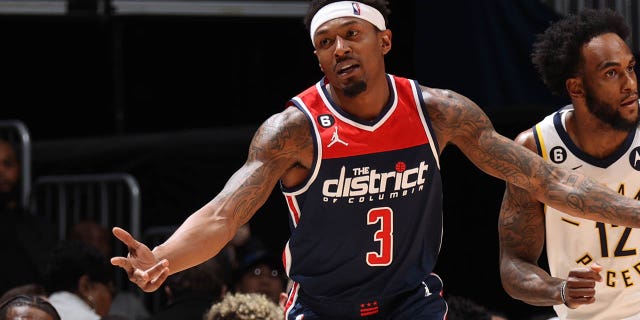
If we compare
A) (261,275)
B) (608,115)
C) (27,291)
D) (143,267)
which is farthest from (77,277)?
(608,115)

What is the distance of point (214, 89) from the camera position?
10.5 m

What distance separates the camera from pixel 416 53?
8.54 m

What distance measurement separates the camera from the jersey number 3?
5355mm

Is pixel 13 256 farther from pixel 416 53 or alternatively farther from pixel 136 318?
pixel 416 53

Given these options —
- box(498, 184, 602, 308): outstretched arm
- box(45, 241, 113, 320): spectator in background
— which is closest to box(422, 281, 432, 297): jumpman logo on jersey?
box(498, 184, 602, 308): outstretched arm

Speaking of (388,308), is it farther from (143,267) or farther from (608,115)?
(608,115)

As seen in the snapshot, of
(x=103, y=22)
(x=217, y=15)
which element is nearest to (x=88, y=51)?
(x=103, y=22)

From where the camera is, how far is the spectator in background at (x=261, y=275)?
8.47 meters

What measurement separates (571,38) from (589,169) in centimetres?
64

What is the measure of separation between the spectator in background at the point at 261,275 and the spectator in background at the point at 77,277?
1262 mm

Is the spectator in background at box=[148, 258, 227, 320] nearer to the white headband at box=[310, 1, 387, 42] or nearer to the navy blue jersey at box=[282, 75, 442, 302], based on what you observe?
the navy blue jersey at box=[282, 75, 442, 302]

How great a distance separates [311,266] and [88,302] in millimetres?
2368

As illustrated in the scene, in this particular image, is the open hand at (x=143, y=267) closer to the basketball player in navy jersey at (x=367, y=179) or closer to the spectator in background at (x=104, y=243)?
the basketball player in navy jersey at (x=367, y=179)

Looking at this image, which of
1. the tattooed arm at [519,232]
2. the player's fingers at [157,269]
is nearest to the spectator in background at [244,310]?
the tattooed arm at [519,232]
